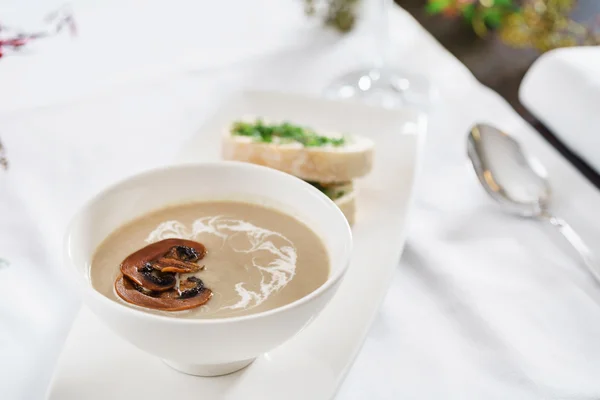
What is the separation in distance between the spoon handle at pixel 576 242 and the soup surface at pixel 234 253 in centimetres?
61

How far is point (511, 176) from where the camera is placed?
173cm

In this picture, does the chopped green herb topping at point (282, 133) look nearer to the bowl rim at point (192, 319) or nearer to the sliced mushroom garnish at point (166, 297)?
the bowl rim at point (192, 319)

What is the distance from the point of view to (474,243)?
1546 millimetres

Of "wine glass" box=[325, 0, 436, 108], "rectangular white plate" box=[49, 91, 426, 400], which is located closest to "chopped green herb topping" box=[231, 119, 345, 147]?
"rectangular white plate" box=[49, 91, 426, 400]

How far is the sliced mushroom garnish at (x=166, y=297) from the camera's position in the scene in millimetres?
1035

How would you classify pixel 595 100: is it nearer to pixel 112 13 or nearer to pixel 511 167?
pixel 511 167

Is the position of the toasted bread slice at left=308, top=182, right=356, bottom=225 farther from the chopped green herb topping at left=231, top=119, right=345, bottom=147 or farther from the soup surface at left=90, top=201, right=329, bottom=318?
the soup surface at left=90, top=201, right=329, bottom=318

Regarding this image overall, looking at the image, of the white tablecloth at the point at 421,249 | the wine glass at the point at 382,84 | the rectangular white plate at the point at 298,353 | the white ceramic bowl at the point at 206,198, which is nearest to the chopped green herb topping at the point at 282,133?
the rectangular white plate at the point at 298,353

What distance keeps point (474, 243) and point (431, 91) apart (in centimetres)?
82

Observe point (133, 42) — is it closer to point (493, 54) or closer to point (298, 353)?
point (493, 54)

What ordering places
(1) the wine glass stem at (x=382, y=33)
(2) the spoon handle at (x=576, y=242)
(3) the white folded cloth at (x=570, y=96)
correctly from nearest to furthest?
(2) the spoon handle at (x=576, y=242), (3) the white folded cloth at (x=570, y=96), (1) the wine glass stem at (x=382, y=33)

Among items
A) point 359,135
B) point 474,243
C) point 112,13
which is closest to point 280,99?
point 359,135

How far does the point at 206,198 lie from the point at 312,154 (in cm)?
37

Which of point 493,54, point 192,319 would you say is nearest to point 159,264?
point 192,319
